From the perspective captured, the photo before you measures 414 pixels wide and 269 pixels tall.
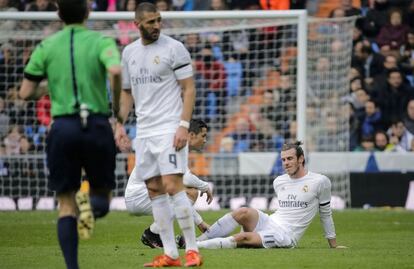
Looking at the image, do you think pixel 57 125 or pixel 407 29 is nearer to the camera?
pixel 57 125

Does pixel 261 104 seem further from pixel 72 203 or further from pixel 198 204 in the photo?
pixel 72 203

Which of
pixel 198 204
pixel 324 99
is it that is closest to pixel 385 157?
pixel 324 99

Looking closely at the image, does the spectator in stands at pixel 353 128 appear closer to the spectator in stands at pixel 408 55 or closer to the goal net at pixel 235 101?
the goal net at pixel 235 101

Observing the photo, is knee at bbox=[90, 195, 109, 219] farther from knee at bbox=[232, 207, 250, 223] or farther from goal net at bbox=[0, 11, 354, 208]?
goal net at bbox=[0, 11, 354, 208]

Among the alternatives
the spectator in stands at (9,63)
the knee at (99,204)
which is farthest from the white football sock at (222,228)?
the spectator in stands at (9,63)

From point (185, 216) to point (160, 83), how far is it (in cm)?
115

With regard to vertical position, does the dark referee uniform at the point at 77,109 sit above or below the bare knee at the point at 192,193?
above

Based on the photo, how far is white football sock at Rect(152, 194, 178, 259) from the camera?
364 inches

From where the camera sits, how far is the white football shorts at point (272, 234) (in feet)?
37.8

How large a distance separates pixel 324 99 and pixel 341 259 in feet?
36.0

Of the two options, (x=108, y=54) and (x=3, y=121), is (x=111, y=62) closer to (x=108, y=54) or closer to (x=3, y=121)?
(x=108, y=54)

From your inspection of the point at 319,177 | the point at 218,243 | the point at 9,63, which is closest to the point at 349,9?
the point at 9,63

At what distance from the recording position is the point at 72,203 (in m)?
8.30

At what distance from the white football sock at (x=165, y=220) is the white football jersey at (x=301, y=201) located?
2.57 metres
